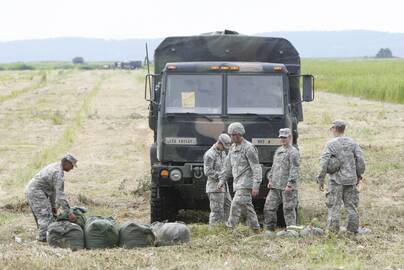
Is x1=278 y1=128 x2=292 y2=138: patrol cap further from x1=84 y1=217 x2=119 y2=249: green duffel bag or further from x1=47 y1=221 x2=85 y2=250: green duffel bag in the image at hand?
x1=47 y1=221 x2=85 y2=250: green duffel bag

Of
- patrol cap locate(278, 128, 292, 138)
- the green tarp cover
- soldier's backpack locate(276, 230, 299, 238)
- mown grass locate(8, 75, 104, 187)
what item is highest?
the green tarp cover

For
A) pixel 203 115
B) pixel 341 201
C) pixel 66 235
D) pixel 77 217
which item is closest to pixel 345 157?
pixel 341 201

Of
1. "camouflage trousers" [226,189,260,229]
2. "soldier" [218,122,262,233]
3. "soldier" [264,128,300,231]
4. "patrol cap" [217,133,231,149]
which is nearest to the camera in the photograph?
"soldier" [218,122,262,233]

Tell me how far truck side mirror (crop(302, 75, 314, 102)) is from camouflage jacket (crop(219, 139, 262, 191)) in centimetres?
182

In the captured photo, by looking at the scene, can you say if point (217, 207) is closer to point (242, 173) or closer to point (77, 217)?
point (242, 173)

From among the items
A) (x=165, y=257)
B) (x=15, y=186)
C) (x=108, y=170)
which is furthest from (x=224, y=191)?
(x=108, y=170)

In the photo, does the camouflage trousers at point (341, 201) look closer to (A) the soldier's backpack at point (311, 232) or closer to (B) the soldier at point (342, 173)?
(B) the soldier at point (342, 173)

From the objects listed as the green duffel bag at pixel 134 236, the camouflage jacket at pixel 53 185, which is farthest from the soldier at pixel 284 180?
the camouflage jacket at pixel 53 185

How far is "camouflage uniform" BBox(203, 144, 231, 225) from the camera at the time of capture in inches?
443

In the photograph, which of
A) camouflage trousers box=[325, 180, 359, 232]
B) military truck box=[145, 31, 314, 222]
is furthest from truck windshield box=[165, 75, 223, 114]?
camouflage trousers box=[325, 180, 359, 232]

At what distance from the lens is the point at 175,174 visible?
1184 cm

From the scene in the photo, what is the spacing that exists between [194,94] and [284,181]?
80.3 inches

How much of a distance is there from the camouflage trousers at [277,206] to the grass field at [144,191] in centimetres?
74

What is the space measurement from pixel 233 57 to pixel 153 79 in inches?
57.3
